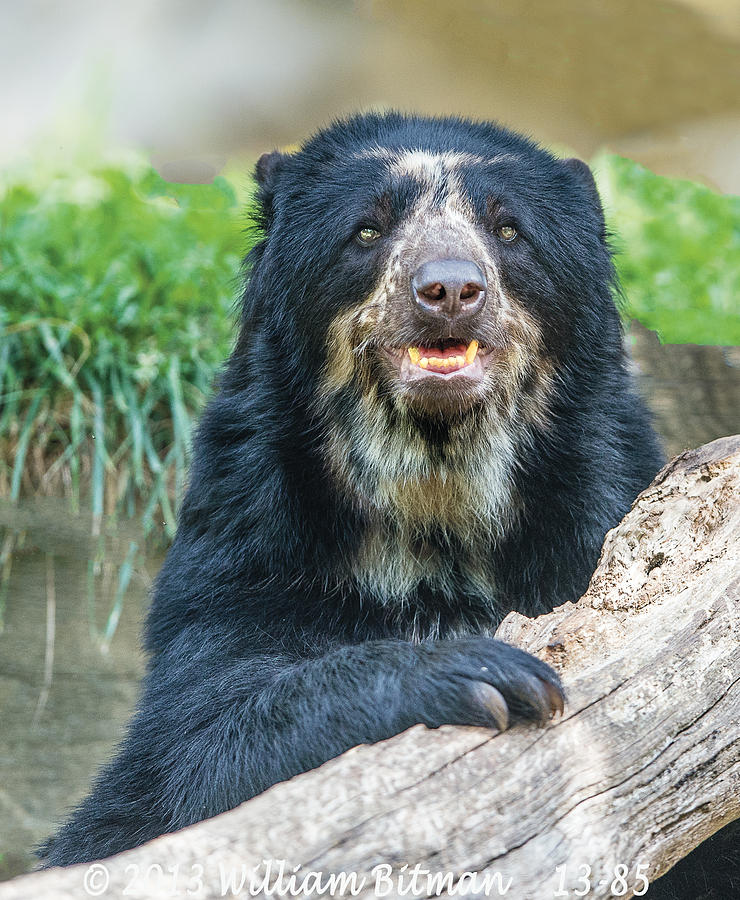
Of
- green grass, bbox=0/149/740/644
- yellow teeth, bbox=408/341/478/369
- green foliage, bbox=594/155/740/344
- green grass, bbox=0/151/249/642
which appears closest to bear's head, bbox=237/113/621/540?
yellow teeth, bbox=408/341/478/369

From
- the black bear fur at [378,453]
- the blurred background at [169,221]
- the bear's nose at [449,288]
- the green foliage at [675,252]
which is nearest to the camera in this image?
the bear's nose at [449,288]

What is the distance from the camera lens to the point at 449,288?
2.92 meters

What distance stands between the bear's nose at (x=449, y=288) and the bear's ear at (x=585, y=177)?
1.03 metres

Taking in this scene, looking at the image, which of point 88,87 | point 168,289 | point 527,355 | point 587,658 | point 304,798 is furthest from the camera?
point 88,87

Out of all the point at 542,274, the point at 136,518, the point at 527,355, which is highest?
the point at 542,274

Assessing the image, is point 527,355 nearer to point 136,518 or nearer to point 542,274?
point 542,274

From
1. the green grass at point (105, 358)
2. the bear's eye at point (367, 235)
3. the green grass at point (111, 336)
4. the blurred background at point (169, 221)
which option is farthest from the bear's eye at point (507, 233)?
the green grass at point (105, 358)

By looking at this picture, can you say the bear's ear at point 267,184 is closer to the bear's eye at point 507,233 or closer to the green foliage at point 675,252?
the bear's eye at point 507,233

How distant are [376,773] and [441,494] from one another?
1514 millimetres

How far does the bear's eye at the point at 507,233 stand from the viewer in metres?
3.37

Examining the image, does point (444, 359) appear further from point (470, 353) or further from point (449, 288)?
point (449, 288)

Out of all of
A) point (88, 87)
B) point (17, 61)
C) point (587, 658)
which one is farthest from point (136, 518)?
point (17, 61)

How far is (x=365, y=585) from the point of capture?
11.2ft

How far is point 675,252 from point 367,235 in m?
4.91
